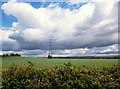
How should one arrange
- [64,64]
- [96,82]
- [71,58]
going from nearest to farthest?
1. [96,82]
2. [64,64]
3. [71,58]

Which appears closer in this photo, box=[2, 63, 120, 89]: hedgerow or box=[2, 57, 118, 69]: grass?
box=[2, 63, 120, 89]: hedgerow

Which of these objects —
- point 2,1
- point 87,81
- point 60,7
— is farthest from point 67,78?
point 2,1

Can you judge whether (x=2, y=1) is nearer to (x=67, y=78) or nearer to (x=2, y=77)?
(x=2, y=77)

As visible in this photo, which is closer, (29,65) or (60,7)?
(29,65)

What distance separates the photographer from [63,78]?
6.59m

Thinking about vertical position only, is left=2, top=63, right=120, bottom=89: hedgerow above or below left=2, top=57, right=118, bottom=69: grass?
below

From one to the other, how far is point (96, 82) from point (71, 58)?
1726 mm

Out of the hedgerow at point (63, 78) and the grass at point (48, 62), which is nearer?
the hedgerow at point (63, 78)

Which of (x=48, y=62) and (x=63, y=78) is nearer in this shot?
(x=63, y=78)

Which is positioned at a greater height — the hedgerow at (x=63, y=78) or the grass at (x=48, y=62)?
the grass at (x=48, y=62)

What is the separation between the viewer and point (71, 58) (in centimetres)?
795

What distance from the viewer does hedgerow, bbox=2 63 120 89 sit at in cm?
646

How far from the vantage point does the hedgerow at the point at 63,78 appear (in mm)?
6461

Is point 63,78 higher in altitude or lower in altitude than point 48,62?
lower
